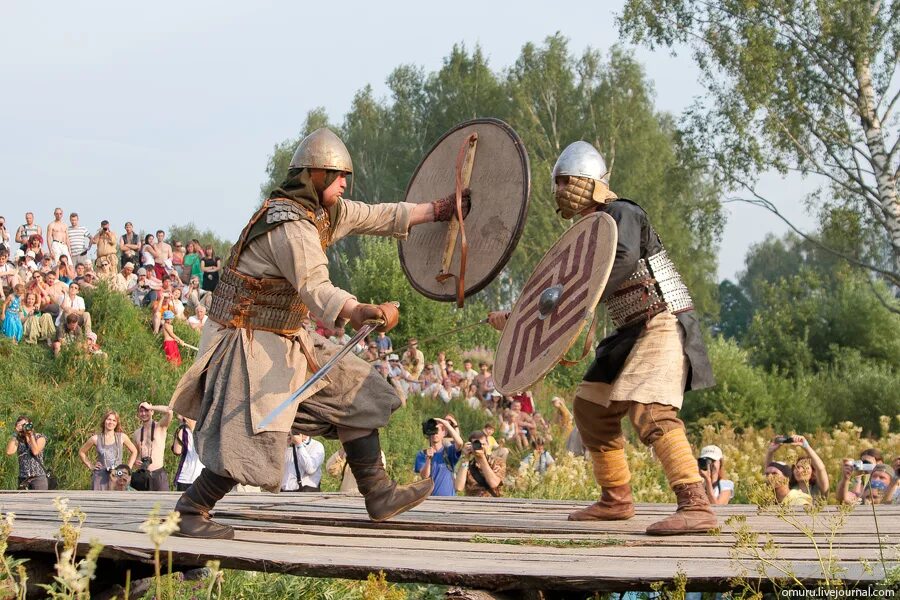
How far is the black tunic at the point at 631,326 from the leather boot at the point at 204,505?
5.16ft

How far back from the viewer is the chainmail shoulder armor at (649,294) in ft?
15.8

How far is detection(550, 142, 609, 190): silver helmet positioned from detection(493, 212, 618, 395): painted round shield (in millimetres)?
243

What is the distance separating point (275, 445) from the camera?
173 inches

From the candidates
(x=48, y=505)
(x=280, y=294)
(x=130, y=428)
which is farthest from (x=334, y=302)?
(x=130, y=428)

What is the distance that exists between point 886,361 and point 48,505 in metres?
20.2

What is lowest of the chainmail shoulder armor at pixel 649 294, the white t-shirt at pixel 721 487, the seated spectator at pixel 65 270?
the white t-shirt at pixel 721 487

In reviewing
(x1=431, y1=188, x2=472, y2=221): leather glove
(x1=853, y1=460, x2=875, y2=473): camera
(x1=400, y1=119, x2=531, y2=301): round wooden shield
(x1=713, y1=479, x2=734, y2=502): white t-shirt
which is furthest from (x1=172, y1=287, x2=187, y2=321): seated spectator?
(x1=431, y1=188, x2=472, y2=221): leather glove

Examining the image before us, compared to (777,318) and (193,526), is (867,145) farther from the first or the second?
(193,526)

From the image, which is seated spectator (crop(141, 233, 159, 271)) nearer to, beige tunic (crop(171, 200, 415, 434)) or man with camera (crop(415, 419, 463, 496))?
man with camera (crop(415, 419, 463, 496))

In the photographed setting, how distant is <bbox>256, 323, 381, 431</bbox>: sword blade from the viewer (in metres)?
4.34

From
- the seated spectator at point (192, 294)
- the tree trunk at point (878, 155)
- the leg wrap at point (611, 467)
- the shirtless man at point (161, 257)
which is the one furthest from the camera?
the tree trunk at point (878, 155)

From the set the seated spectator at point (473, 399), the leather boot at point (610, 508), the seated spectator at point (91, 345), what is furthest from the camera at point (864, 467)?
the seated spectator at point (91, 345)

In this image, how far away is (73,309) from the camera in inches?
590

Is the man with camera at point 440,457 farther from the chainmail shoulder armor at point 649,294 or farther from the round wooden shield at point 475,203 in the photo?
the chainmail shoulder armor at point 649,294
